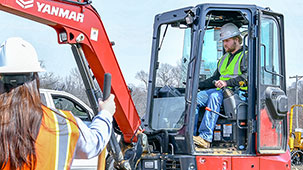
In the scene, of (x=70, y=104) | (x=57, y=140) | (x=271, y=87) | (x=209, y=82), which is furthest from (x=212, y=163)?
(x=70, y=104)

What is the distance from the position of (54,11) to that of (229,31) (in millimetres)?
2529

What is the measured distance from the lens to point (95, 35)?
5281mm

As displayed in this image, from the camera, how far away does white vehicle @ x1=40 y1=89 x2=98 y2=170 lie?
338 inches

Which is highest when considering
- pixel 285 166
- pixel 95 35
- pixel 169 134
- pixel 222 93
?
pixel 95 35

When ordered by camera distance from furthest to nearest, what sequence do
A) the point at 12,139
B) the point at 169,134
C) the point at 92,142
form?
1. the point at 169,134
2. the point at 92,142
3. the point at 12,139

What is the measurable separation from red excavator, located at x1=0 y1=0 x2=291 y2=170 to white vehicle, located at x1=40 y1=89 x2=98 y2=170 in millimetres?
2649

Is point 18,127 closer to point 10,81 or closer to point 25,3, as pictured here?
point 10,81

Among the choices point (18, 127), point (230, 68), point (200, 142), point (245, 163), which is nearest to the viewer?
point (18, 127)

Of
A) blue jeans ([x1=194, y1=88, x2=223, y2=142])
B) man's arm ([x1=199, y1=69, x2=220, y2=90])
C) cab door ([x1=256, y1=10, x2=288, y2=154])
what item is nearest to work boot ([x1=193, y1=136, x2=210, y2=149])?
blue jeans ([x1=194, y1=88, x2=223, y2=142])

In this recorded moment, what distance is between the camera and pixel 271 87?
5.89m

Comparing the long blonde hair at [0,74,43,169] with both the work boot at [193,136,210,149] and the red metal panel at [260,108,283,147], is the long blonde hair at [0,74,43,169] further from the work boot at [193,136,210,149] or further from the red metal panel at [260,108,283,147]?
the red metal panel at [260,108,283,147]

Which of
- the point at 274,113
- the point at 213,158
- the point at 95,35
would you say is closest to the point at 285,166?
the point at 274,113

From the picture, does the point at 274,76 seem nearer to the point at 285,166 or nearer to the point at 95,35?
the point at 285,166

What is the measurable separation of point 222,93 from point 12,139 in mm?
4049
